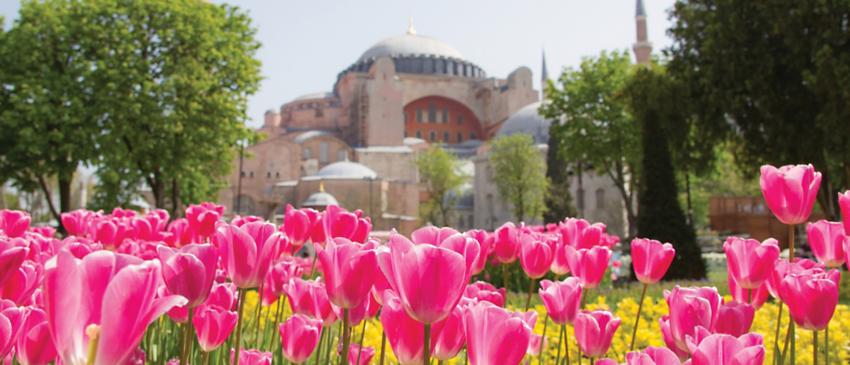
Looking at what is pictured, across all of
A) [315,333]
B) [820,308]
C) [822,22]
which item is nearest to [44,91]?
[315,333]

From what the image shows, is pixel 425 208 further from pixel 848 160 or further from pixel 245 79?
pixel 848 160

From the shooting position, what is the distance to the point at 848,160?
1257 centimetres

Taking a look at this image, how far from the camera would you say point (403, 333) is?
124 cm

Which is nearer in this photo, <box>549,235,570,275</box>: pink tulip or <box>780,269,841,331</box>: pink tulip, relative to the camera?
<box>780,269,841,331</box>: pink tulip

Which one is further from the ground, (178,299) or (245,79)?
(245,79)

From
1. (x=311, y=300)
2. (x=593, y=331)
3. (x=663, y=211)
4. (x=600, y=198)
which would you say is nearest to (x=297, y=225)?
(x=311, y=300)

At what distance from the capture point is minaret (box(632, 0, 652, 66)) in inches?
1718

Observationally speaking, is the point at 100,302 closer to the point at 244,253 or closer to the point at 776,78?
the point at 244,253

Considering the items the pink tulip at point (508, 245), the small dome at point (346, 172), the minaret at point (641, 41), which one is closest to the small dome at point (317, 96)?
the small dome at point (346, 172)

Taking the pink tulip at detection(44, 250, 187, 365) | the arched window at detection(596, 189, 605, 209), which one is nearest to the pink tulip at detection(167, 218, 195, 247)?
the pink tulip at detection(44, 250, 187, 365)

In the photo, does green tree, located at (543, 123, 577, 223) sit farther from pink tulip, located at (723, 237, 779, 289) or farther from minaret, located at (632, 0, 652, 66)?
pink tulip, located at (723, 237, 779, 289)

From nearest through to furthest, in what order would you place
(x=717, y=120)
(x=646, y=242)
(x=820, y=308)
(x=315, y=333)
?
(x=820, y=308) → (x=315, y=333) → (x=646, y=242) → (x=717, y=120)

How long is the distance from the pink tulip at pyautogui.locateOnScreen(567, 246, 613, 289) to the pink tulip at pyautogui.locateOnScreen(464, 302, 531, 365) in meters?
1.00

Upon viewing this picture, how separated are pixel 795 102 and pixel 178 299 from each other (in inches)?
627
